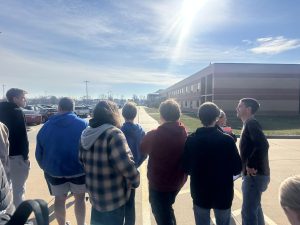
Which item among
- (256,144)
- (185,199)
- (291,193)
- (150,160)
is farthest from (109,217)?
(185,199)

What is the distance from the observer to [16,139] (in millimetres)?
4453

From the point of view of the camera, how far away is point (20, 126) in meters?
4.47

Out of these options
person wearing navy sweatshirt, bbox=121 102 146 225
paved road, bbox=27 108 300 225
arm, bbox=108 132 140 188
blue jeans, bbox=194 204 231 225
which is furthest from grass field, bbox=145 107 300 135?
arm, bbox=108 132 140 188

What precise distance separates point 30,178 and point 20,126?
135 inches

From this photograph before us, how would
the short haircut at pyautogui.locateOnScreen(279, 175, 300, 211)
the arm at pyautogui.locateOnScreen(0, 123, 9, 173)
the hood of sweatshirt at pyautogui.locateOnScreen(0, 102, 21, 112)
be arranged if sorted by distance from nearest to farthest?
the short haircut at pyautogui.locateOnScreen(279, 175, 300, 211) < the arm at pyautogui.locateOnScreen(0, 123, 9, 173) < the hood of sweatshirt at pyautogui.locateOnScreen(0, 102, 21, 112)

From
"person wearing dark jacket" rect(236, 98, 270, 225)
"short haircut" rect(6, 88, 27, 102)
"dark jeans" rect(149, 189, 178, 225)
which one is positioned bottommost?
"dark jeans" rect(149, 189, 178, 225)

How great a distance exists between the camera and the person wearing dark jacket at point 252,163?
3568mm

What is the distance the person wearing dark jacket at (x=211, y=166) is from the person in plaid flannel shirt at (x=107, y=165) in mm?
671

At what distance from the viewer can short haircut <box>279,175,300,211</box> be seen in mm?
1511

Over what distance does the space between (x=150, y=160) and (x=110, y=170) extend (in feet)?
2.34

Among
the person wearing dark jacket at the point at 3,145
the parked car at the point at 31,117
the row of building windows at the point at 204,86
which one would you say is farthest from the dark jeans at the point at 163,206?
the row of building windows at the point at 204,86

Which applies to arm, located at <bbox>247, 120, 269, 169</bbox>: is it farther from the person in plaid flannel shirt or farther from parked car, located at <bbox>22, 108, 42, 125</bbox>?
parked car, located at <bbox>22, 108, 42, 125</bbox>

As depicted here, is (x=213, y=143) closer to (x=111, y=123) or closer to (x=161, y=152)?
(x=161, y=152)

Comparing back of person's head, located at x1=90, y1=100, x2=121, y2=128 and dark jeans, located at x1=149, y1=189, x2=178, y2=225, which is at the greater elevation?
back of person's head, located at x1=90, y1=100, x2=121, y2=128
